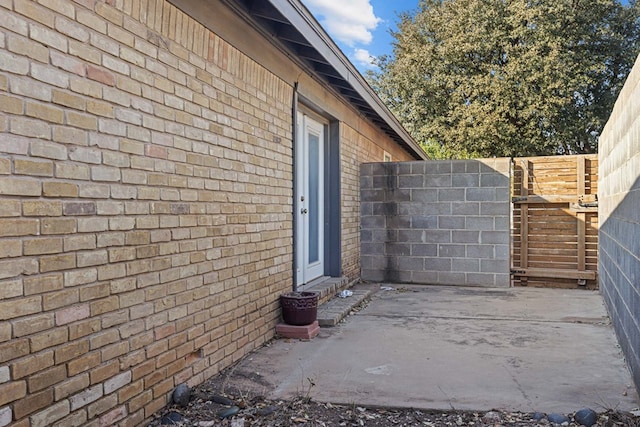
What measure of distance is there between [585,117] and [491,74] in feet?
11.0

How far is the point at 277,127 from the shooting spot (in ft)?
16.8

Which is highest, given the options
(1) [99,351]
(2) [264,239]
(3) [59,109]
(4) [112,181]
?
(3) [59,109]

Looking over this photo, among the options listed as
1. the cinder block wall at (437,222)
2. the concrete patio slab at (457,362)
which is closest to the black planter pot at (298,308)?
the concrete patio slab at (457,362)

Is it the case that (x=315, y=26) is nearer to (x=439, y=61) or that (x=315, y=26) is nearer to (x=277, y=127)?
(x=277, y=127)

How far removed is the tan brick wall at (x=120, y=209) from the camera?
2.17m

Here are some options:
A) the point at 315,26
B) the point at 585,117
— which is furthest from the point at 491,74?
the point at 315,26

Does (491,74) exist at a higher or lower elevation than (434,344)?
higher

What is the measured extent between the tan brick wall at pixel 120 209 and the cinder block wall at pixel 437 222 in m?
4.31

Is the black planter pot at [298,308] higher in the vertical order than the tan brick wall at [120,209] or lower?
lower

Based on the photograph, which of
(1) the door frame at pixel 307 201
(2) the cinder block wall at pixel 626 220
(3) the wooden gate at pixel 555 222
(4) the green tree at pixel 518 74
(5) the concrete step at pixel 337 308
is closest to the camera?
(2) the cinder block wall at pixel 626 220

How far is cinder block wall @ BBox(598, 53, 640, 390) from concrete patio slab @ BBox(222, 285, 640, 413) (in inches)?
11.0

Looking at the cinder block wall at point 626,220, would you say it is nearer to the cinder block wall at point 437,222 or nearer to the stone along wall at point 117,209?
the cinder block wall at point 437,222

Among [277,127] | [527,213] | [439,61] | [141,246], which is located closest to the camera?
[141,246]

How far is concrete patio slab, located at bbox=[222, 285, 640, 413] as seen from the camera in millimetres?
3359
